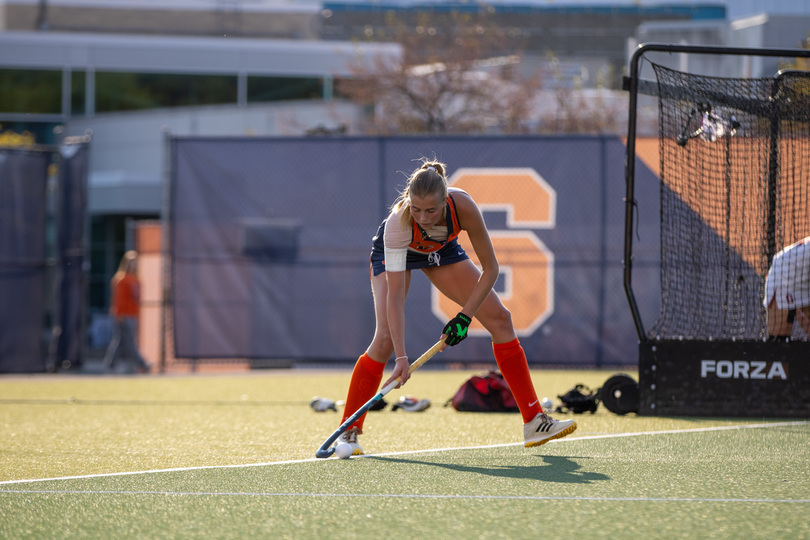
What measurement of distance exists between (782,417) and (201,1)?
3339 centimetres

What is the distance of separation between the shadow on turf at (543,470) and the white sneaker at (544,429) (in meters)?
0.14

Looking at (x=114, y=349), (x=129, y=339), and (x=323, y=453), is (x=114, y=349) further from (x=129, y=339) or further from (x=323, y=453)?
(x=323, y=453)

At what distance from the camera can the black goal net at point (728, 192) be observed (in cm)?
721

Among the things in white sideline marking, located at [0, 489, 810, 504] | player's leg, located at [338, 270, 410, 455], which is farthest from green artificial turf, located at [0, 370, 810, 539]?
player's leg, located at [338, 270, 410, 455]

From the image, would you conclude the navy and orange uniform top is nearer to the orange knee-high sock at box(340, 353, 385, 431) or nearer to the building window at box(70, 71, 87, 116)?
the orange knee-high sock at box(340, 353, 385, 431)

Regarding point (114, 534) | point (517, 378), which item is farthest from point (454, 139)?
point (114, 534)

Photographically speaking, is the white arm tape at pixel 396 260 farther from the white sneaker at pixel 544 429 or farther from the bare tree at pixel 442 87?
the bare tree at pixel 442 87

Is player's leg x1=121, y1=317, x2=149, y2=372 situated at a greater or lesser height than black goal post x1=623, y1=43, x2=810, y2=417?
lesser

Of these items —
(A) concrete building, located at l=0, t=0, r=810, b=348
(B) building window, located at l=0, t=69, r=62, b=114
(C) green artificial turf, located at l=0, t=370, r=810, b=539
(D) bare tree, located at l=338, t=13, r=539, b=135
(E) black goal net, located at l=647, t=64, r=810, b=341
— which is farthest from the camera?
(B) building window, located at l=0, t=69, r=62, b=114

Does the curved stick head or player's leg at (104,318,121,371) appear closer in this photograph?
the curved stick head

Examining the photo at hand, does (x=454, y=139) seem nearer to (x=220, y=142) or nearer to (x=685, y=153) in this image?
(x=220, y=142)

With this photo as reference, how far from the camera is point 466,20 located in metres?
28.7

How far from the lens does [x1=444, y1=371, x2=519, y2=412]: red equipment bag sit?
7.32 meters

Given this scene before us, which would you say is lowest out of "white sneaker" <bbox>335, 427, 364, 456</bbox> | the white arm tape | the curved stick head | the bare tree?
the curved stick head
